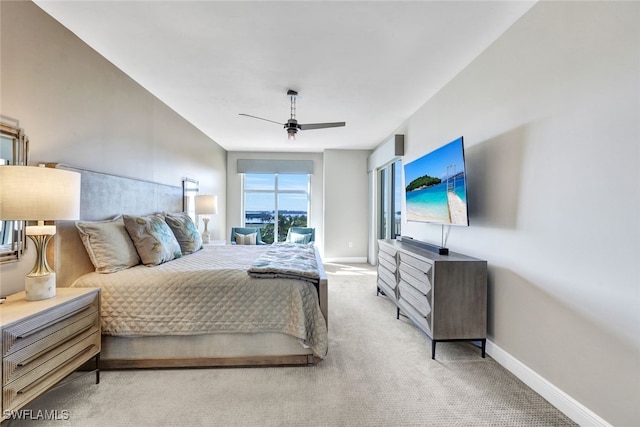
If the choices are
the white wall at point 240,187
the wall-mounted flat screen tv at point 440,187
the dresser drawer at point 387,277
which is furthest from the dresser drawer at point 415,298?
the white wall at point 240,187

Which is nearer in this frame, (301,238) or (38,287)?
(38,287)

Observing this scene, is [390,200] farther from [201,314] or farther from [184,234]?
[201,314]

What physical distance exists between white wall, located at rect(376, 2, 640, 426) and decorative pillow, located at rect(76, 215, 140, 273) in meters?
3.03

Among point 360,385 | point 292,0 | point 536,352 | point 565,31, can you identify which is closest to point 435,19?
point 565,31

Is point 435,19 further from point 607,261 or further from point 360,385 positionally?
point 360,385

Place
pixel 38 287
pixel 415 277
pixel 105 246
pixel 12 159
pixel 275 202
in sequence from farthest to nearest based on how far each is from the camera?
1. pixel 275 202
2. pixel 415 277
3. pixel 105 246
4. pixel 12 159
5. pixel 38 287

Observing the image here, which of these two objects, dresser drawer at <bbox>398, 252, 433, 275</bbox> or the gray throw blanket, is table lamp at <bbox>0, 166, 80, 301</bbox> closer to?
the gray throw blanket

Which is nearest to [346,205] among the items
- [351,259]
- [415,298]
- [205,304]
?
[351,259]

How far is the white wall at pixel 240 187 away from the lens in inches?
268

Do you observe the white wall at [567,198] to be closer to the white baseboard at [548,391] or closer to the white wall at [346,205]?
the white baseboard at [548,391]

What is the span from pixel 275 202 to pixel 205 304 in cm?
498

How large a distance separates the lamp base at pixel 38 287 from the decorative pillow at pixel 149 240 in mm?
775

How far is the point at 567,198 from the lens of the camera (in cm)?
171

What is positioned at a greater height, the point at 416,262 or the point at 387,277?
the point at 416,262
